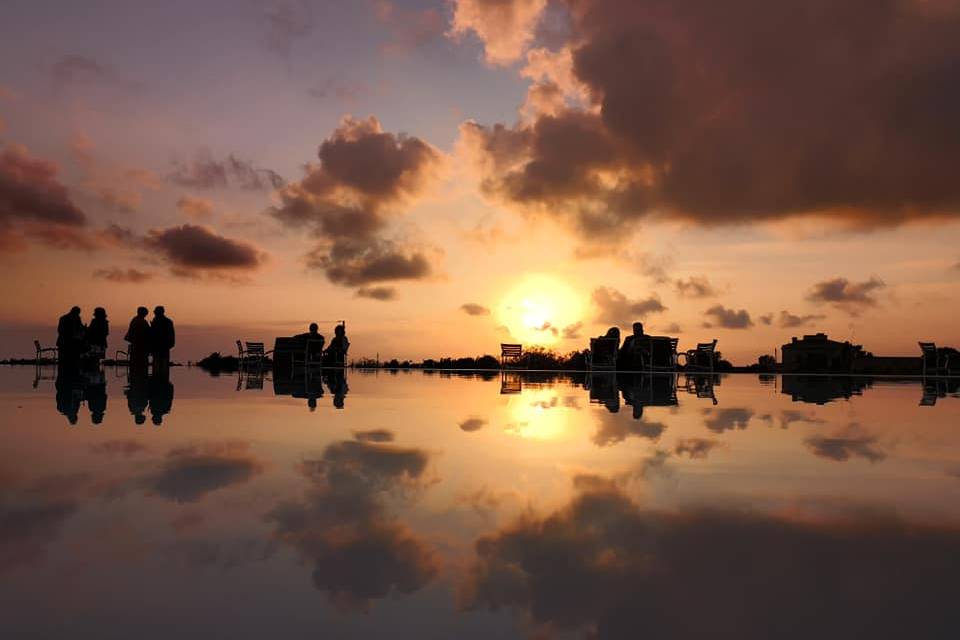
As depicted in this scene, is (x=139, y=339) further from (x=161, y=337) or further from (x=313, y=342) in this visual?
(x=313, y=342)

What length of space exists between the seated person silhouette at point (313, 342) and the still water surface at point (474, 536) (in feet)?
56.3

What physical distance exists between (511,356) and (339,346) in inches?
282

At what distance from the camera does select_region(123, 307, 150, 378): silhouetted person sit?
1530cm

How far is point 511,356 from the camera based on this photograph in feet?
87.4

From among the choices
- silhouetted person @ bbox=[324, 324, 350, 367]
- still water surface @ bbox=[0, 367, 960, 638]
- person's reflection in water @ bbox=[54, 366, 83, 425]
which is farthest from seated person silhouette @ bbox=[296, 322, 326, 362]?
still water surface @ bbox=[0, 367, 960, 638]

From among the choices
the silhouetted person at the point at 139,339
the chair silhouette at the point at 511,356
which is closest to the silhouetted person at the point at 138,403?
the silhouetted person at the point at 139,339

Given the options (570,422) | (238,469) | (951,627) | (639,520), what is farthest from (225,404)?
(951,627)

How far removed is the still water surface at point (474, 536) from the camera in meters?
1.66

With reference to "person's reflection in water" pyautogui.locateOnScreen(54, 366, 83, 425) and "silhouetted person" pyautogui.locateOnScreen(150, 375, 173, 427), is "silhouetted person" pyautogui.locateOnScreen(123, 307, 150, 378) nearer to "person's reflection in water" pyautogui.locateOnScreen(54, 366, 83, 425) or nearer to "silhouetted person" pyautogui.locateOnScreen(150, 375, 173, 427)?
"person's reflection in water" pyautogui.locateOnScreen(54, 366, 83, 425)

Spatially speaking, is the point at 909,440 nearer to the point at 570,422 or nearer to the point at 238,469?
the point at 570,422

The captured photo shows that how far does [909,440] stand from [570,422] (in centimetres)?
259

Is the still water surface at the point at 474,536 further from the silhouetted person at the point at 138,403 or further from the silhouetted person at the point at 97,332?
the silhouetted person at the point at 97,332

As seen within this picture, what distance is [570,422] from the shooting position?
6.16 metres

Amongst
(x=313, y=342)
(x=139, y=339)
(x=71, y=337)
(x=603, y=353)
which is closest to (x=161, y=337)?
(x=139, y=339)
